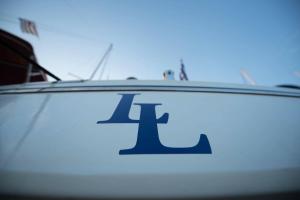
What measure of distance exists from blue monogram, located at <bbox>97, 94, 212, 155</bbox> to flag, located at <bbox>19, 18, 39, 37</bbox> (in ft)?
26.4

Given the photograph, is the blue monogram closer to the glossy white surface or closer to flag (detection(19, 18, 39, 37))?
the glossy white surface

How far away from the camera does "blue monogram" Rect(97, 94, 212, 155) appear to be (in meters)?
0.82

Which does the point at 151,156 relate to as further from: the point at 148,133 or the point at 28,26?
the point at 28,26

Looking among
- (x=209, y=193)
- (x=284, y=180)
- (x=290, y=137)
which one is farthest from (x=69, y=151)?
(x=290, y=137)

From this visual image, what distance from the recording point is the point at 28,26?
712 cm

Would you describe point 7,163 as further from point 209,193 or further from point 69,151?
point 209,193

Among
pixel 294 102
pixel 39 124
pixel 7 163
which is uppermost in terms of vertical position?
pixel 294 102

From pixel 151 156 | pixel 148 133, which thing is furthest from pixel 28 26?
pixel 151 156

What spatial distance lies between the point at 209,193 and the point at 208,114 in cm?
51

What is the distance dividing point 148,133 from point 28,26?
8667mm

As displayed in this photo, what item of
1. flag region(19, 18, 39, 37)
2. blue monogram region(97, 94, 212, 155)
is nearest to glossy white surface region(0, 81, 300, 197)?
blue monogram region(97, 94, 212, 155)

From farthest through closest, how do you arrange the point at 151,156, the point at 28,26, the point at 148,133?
the point at 28,26 → the point at 148,133 → the point at 151,156

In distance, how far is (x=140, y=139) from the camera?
2.86 ft

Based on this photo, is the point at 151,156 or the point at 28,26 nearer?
the point at 151,156
